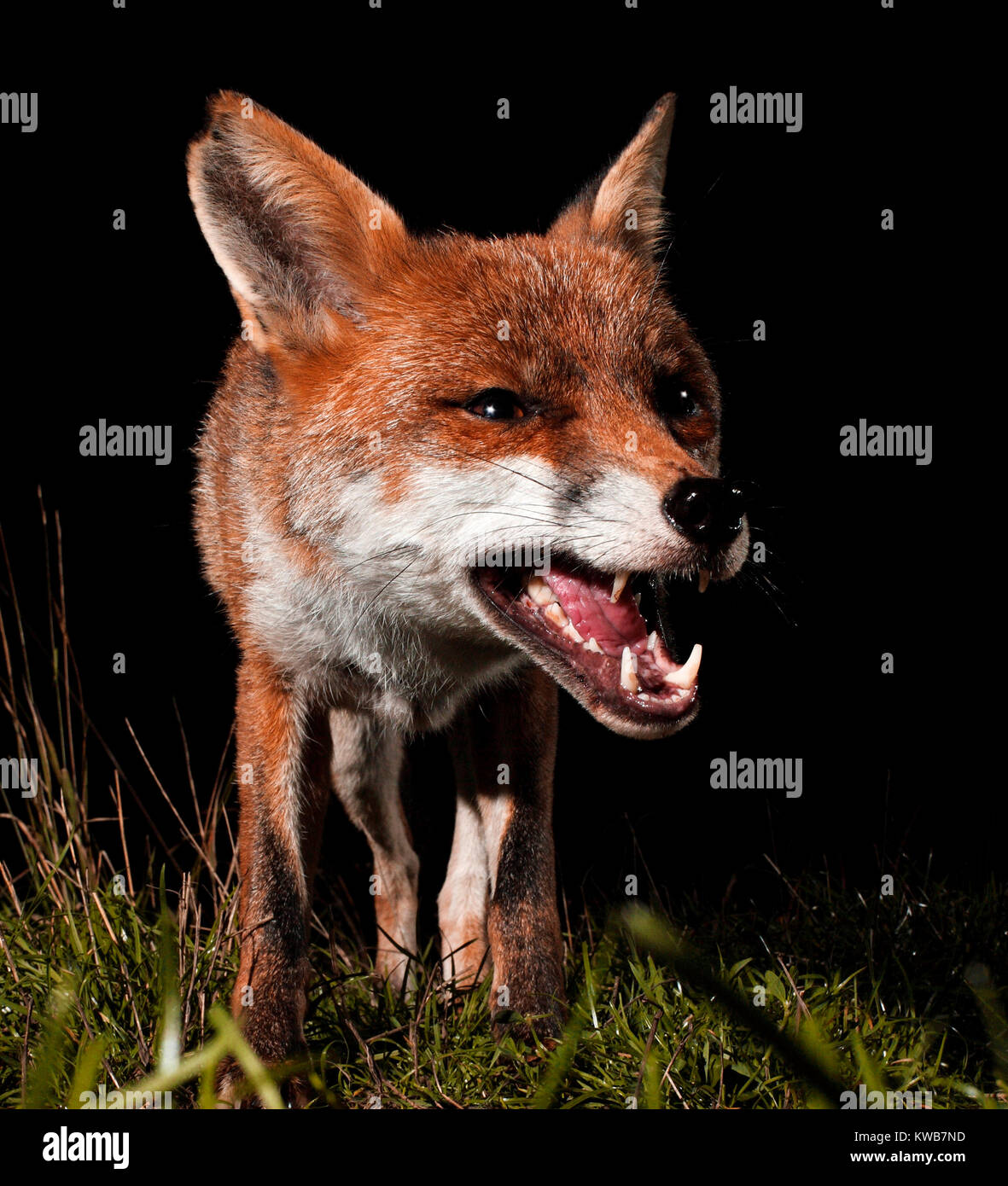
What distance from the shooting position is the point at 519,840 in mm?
3445

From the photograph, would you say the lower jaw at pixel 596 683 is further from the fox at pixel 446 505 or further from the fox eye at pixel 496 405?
the fox eye at pixel 496 405

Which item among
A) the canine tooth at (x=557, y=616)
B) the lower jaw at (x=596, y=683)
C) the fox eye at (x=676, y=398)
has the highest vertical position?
the fox eye at (x=676, y=398)

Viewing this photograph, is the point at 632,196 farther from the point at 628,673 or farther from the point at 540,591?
the point at 628,673

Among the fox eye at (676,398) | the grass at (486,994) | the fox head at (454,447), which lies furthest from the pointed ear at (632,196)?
the grass at (486,994)

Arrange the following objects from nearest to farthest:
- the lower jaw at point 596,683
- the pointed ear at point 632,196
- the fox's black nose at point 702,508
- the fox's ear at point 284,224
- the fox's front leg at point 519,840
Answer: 1. the fox's black nose at point 702,508
2. the lower jaw at point 596,683
3. the fox's ear at point 284,224
4. the fox's front leg at point 519,840
5. the pointed ear at point 632,196

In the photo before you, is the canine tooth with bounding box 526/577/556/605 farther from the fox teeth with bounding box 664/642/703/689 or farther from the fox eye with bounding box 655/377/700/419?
the fox eye with bounding box 655/377/700/419

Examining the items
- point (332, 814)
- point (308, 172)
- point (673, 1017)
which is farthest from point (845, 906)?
point (308, 172)

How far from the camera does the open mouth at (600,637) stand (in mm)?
2742

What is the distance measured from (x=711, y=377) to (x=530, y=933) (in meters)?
1.84

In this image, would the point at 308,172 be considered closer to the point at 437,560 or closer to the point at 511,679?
the point at 437,560

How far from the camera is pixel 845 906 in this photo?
161 inches

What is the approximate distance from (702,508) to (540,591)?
0.54 m

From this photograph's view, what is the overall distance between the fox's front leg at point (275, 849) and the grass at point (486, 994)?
11cm

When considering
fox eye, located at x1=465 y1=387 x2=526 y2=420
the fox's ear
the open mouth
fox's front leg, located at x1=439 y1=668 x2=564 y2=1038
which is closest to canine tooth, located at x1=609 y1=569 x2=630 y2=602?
the open mouth
